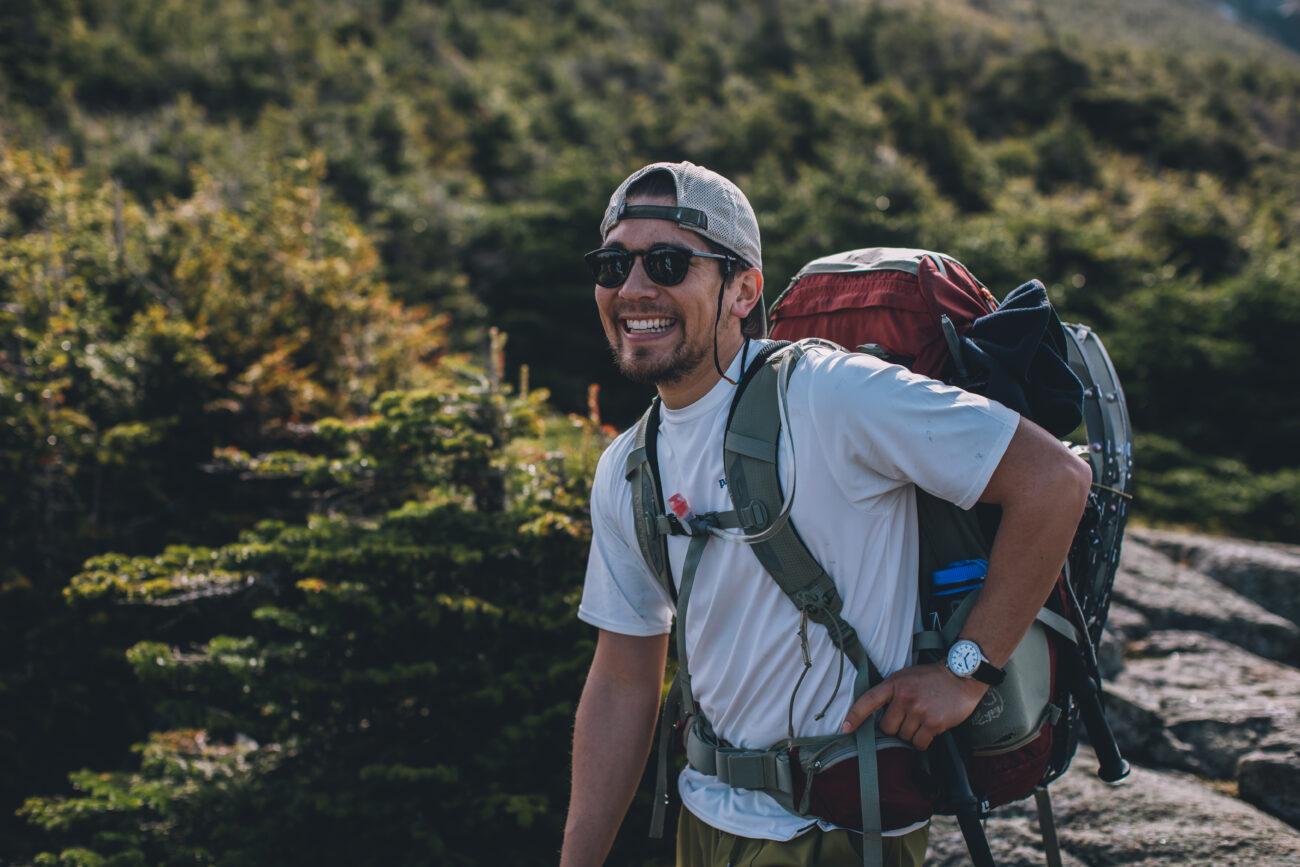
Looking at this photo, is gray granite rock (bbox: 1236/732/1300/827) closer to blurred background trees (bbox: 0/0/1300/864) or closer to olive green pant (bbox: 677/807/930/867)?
olive green pant (bbox: 677/807/930/867)

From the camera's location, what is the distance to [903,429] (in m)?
1.46

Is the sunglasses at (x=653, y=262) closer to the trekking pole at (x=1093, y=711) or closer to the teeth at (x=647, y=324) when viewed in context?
the teeth at (x=647, y=324)

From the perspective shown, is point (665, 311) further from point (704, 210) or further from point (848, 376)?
point (848, 376)

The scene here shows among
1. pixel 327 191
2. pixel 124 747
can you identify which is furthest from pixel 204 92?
pixel 124 747

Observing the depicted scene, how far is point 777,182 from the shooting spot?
691 inches

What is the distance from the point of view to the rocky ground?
→ 2.62 metres

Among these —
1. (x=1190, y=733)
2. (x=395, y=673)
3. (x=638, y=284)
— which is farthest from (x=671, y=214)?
(x=1190, y=733)

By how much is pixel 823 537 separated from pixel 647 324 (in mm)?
631

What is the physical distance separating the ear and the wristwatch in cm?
87

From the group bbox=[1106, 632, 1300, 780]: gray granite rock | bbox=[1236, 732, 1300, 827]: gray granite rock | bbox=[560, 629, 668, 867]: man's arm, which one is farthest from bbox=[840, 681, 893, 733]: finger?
bbox=[1106, 632, 1300, 780]: gray granite rock

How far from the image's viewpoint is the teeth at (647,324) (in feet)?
5.90

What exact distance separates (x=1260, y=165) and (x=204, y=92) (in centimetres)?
3181

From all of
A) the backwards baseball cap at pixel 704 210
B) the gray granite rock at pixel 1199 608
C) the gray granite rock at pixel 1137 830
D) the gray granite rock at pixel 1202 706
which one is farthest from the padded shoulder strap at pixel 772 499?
the gray granite rock at pixel 1199 608

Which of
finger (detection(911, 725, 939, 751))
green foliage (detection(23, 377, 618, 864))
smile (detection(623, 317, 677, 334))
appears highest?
smile (detection(623, 317, 677, 334))
